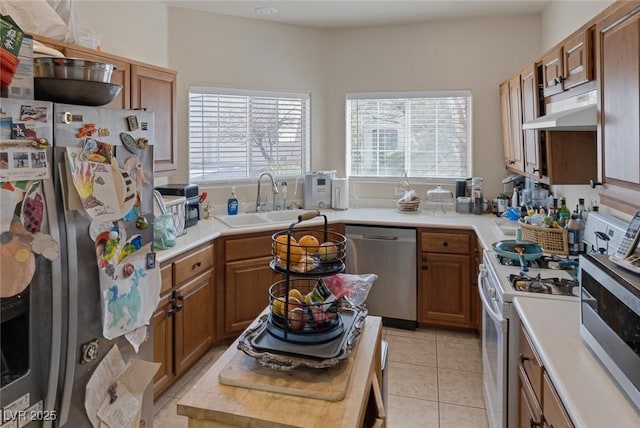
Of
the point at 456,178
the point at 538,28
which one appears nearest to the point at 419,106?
the point at 456,178

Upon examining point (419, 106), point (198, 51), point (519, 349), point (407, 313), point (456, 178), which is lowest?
point (407, 313)

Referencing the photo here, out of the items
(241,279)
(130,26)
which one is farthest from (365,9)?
(241,279)

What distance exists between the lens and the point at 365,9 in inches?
141

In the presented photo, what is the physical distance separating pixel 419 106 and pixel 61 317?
3566 millimetres

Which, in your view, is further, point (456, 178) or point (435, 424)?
point (456, 178)

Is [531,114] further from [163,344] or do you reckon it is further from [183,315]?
[163,344]

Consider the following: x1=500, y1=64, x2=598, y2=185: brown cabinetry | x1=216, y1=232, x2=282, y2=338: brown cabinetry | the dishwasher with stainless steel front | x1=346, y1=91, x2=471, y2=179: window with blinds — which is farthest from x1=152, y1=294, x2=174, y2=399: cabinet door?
x1=346, y1=91, x2=471, y2=179: window with blinds

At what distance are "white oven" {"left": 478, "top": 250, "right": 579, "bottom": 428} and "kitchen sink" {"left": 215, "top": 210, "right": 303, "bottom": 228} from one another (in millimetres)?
1999

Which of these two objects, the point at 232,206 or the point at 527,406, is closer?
the point at 527,406

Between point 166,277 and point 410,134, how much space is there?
272 centimetres

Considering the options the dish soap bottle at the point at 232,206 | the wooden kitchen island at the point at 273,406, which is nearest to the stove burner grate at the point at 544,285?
the wooden kitchen island at the point at 273,406

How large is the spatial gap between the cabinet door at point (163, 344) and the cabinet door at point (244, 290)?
660mm

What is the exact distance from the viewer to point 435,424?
230 centimetres

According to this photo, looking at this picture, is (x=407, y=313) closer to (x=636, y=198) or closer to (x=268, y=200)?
(x=268, y=200)
